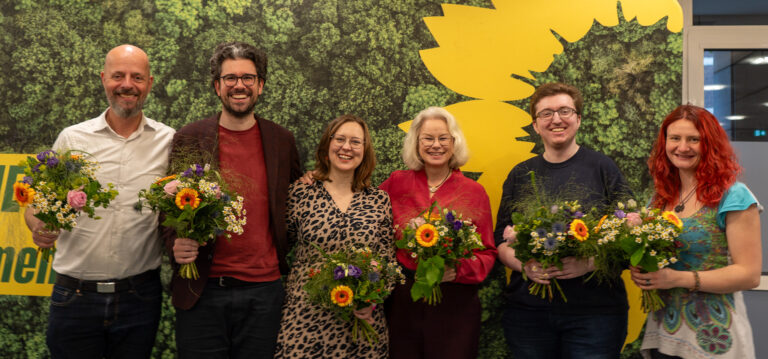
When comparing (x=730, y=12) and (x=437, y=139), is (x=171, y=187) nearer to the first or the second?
(x=437, y=139)

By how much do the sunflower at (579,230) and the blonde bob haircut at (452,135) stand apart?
0.82 metres

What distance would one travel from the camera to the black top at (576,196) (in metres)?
2.64

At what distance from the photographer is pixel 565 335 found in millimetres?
2672

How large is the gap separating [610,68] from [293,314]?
2.68m

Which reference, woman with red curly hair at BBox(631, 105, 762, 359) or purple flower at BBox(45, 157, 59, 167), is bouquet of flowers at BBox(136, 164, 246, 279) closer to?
purple flower at BBox(45, 157, 59, 167)

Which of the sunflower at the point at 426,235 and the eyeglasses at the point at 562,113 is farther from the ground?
the eyeglasses at the point at 562,113

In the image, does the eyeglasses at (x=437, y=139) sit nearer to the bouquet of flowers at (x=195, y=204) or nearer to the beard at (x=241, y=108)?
the beard at (x=241, y=108)

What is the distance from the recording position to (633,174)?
A: 344 cm

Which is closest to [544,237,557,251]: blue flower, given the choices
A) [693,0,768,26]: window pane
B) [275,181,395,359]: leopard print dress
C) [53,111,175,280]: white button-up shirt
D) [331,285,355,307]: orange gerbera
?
[275,181,395,359]: leopard print dress

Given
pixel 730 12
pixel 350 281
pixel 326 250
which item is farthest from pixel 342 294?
pixel 730 12

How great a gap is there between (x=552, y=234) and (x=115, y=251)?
2213mm

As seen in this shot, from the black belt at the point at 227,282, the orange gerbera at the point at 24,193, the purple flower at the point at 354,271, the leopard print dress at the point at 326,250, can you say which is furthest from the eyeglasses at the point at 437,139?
the orange gerbera at the point at 24,193

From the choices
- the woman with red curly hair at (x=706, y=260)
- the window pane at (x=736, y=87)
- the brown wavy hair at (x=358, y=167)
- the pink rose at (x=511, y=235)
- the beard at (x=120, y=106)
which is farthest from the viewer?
the window pane at (x=736, y=87)

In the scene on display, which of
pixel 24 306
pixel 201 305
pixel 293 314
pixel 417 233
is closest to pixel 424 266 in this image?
pixel 417 233
